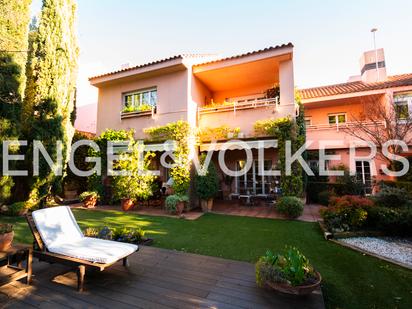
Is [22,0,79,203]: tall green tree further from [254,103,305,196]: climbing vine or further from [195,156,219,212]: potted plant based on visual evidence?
[254,103,305,196]: climbing vine

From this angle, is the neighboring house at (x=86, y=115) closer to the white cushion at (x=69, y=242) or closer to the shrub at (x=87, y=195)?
the shrub at (x=87, y=195)

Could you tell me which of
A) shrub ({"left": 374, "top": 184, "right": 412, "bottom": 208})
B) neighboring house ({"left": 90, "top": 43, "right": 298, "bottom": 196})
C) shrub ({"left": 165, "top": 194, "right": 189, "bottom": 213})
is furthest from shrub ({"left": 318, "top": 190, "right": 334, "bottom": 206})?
shrub ({"left": 165, "top": 194, "right": 189, "bottom": 213})

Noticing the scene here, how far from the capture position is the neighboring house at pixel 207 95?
469 inches

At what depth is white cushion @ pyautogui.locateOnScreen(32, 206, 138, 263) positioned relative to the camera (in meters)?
3.98

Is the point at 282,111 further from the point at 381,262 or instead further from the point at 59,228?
the point at 59,228

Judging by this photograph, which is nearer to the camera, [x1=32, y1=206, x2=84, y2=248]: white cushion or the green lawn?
the green lawn

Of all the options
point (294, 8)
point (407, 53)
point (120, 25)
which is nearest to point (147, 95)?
point (120, 25)

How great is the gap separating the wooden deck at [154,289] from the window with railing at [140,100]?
10373 mm

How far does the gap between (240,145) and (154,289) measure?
9.25 meters

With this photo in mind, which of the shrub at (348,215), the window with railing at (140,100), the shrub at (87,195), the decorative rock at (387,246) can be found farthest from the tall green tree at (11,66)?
the decorative rock at (387,246)

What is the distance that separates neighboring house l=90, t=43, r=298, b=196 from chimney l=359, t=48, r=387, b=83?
11.6m

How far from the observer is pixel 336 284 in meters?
4.24

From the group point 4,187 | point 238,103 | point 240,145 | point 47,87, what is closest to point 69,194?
point 4,187

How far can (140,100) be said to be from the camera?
14328mm
